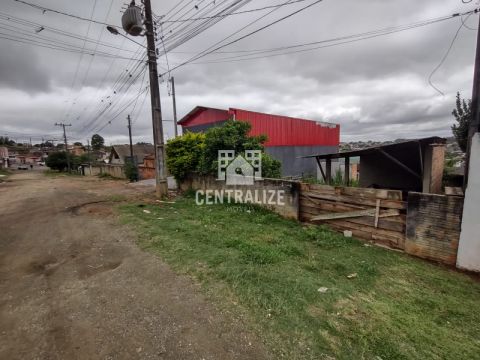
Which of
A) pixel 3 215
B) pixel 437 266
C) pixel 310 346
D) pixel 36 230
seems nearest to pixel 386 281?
pixel 437 266

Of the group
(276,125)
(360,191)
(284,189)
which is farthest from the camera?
(276,125)

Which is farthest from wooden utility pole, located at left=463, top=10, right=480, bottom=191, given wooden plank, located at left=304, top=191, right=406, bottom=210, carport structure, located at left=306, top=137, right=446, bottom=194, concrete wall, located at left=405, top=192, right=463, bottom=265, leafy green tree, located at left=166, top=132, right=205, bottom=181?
leafy green tree, located at left=166, top=132, right=205, bottom=181

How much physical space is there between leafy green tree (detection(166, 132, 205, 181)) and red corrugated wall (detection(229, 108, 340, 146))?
2897 millimetres

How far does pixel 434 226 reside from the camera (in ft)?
12.9

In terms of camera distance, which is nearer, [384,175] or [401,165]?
[401,165]

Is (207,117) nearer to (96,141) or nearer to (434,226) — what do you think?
(434,226)

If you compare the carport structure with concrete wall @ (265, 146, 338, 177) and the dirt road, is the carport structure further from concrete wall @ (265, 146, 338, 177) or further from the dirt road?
the dirt road

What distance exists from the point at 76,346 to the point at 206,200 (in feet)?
21.4

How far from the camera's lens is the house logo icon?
7.65 meters

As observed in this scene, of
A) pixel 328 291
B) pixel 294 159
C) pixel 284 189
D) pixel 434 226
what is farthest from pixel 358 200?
pixel 294 159

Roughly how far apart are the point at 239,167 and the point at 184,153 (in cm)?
343

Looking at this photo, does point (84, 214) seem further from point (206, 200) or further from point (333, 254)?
point (333, 254)

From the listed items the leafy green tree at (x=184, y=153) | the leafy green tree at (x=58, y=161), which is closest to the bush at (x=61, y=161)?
the leafy green tree at (x=58, y=161)

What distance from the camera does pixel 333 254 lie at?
4.25m
